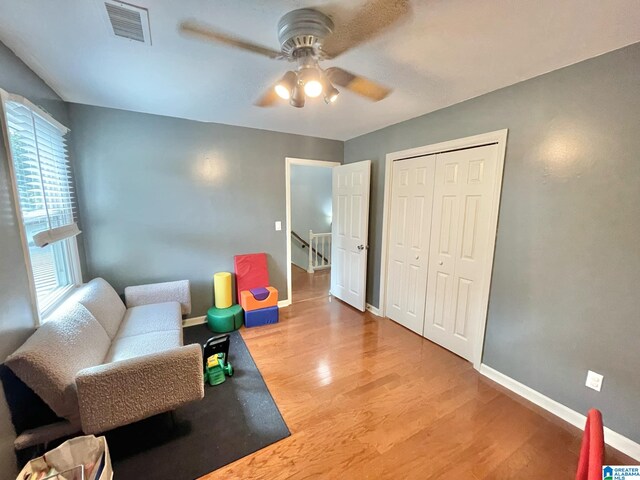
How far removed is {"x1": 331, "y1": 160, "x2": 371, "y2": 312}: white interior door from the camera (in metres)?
3.25

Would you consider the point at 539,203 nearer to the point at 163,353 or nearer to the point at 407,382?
the point at 407,382

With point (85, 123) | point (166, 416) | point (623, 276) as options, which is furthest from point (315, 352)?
point (85, 123)

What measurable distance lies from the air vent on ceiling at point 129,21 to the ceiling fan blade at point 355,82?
0.98m

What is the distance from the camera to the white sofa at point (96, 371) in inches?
50.9

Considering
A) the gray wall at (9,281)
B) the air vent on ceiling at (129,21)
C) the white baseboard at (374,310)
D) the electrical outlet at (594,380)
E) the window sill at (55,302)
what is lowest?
the white baseboard at (374,310)

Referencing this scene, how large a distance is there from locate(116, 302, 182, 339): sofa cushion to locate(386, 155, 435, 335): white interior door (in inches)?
92.3

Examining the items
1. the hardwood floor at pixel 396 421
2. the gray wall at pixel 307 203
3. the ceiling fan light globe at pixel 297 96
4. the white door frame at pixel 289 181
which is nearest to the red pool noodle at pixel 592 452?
the hardwood floor at pixel 396 421

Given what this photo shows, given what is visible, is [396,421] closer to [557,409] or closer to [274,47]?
[557,409]

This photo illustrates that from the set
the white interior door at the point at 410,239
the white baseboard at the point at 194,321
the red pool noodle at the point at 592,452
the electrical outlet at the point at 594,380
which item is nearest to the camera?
the red pool noodle at the point at 592,452

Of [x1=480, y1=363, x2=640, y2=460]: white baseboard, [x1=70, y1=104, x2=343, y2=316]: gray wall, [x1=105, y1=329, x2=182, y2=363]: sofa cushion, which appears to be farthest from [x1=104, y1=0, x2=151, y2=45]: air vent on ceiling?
[x1=480, y1=363, x2=640, y2=460]: white baseboard

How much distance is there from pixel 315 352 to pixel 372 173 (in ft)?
7.33

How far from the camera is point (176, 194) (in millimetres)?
2859

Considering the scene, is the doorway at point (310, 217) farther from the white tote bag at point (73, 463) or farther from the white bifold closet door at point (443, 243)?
the white tote bag at point (73, 463)

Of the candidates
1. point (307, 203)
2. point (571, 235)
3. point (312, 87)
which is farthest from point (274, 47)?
point (307, 203)
